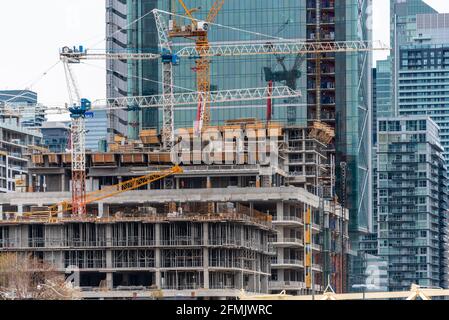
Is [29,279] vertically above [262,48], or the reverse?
[262,48]

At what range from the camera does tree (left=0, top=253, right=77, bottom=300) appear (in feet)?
312

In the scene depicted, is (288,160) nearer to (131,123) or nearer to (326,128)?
(326,128)

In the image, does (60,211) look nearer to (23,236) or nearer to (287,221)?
(23,236)

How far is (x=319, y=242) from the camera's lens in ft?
490

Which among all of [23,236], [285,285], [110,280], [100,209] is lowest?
[285,285]

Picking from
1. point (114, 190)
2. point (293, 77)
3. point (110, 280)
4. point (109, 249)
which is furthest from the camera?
point (293, 77)

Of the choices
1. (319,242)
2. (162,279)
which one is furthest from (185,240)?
(319,242)

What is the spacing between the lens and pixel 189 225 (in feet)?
402

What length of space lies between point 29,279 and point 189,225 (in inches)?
795

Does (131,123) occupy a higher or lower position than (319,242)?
higher

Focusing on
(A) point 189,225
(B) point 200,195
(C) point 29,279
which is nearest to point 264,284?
(A) point 189,225

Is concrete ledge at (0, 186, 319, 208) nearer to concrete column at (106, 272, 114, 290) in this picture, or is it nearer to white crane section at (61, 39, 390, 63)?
concrete column at (106, 272, 114, 290)

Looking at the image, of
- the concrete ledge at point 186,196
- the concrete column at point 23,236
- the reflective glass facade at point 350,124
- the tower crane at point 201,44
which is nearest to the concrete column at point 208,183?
the concrete ledge at point 186,196
